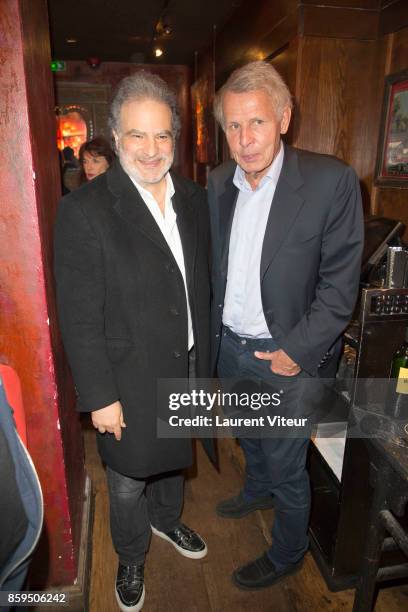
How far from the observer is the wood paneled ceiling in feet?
13.5

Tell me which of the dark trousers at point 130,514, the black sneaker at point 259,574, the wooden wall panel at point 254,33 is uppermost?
the wooden wall panel at point 254,33

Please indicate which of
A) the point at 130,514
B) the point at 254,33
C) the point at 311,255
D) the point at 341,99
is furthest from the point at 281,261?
the point at 254,33

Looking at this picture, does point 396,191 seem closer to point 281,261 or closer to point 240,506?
point 281,261

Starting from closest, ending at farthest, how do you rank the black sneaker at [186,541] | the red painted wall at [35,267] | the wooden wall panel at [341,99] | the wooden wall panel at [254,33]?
the red painted wall at [35,267] < the black sneaker at [186,541] < the wooden wall panel at [341,99] < the wooden wall panel at [254,33]

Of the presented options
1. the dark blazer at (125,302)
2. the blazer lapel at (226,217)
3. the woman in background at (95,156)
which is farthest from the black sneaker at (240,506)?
the woman in background at (95,156)

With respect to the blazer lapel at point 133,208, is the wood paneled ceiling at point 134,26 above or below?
above

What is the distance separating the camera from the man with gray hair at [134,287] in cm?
129

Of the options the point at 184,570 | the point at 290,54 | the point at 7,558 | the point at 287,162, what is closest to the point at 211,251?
the point at 287,162

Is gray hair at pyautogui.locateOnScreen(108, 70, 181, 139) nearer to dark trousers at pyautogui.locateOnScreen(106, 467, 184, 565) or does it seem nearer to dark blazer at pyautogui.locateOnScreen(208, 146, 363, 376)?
dark blazer at pyautogui.locateOnScreen(208, 146, 363, 376)

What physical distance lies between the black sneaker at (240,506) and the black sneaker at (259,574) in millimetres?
321

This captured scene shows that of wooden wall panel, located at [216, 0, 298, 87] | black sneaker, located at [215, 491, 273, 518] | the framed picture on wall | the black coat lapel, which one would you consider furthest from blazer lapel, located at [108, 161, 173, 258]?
wooden wall panel, located at [216, 0, 298, 87]

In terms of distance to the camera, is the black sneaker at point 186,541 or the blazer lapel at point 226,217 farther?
the black sneaker at point 186,541

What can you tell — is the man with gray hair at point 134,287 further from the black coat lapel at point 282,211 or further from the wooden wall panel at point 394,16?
the wooden wall panel at point 394,16

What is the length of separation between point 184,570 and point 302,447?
0.78m
